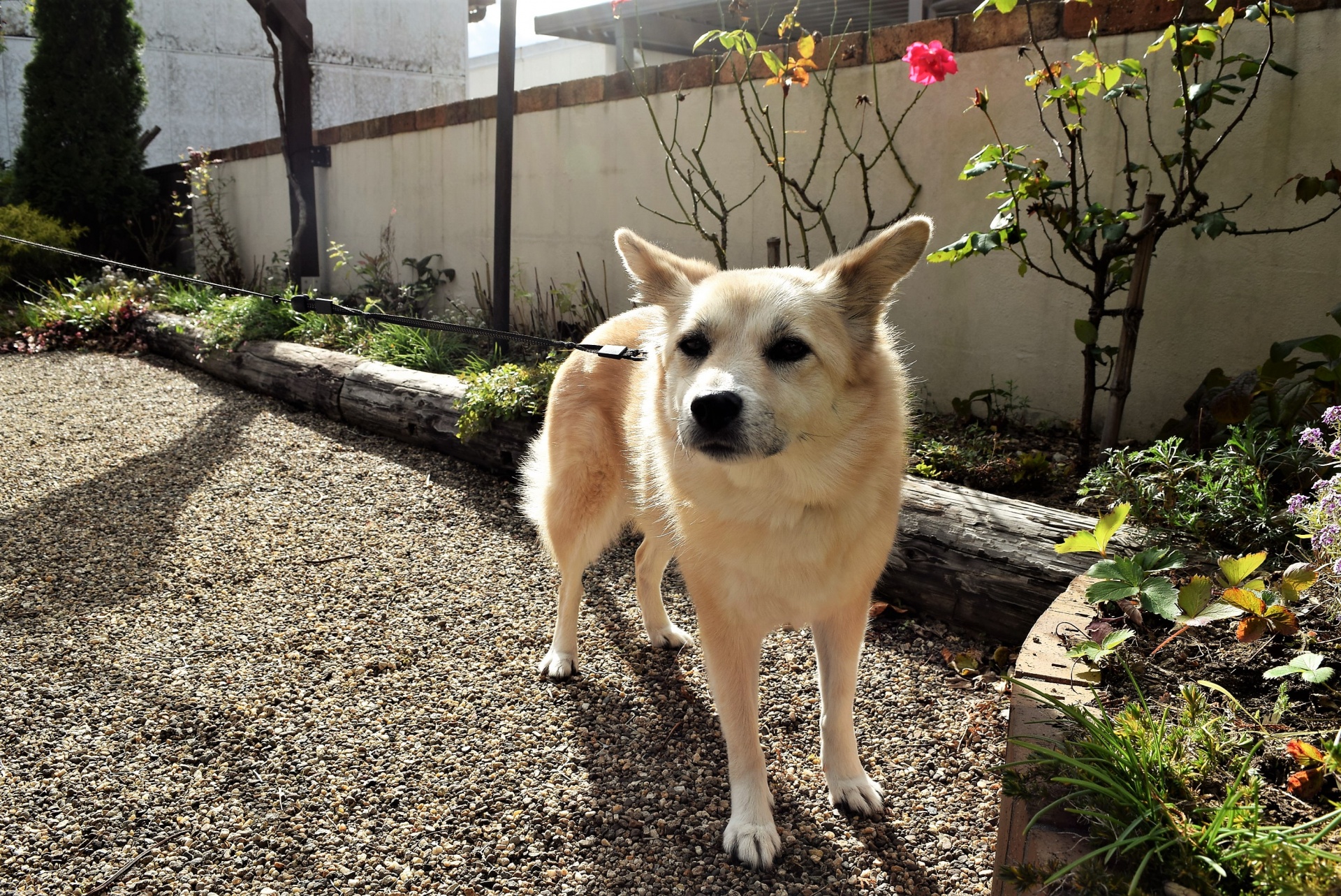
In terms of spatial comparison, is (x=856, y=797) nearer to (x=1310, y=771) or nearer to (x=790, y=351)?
(x=1310, y=771)

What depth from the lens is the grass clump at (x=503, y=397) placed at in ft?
15.6

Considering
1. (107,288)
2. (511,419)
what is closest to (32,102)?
(107,288)

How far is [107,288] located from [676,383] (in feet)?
32.9

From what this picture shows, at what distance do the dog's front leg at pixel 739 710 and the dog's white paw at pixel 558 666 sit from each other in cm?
90

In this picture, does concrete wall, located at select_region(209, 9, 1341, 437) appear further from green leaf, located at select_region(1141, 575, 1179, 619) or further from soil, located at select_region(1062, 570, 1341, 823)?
green leaf, located at select_region(1141, 575, 1179, 619)

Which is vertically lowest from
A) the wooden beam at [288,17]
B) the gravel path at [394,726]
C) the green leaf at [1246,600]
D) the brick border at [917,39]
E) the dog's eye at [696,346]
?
the gravel path at [394,726]

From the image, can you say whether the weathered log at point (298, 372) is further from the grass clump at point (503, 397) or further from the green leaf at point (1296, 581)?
the green leaf at point (1296, 581)

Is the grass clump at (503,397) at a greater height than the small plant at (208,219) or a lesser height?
lesser

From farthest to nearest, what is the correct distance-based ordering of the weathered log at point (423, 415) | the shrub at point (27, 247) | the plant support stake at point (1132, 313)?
the shrub at point (27, 247), the weathered log at point (423, 415), the plant support stake at point (1132, 313)

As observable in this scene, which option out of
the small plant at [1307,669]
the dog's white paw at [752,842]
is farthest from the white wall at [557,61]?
the small plant at [1307,669]

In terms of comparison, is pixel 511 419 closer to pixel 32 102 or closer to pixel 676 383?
pixel 676 383

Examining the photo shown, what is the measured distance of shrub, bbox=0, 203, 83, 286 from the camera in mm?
9859

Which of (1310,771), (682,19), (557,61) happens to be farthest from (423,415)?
(557,61)

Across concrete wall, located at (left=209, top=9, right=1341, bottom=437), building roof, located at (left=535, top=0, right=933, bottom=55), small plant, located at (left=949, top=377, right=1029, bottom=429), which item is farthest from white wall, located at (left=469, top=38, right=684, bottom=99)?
small plant, located at (left=949, top=377, right=1029, bottom=429)
